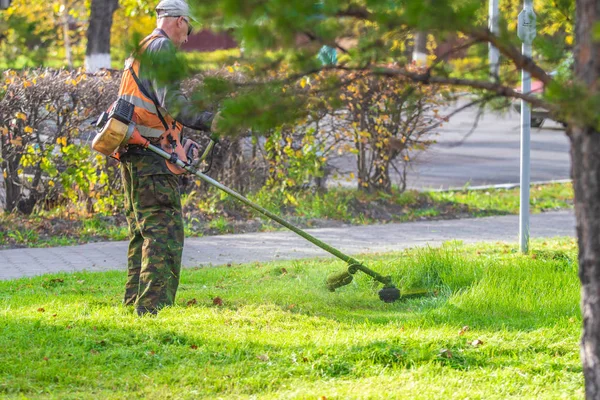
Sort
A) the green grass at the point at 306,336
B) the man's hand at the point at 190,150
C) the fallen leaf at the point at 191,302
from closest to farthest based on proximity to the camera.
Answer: the green grass at the point at 306,336 → the man's hand at the point at 190,150 → the fallen leaf at the point at 191,302

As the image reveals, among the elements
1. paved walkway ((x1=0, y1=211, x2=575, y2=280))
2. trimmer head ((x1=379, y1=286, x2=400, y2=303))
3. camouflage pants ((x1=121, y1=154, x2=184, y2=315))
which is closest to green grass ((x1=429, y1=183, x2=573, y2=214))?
paved walkway ((x1=0, y1=211, x2=575, y2=280))

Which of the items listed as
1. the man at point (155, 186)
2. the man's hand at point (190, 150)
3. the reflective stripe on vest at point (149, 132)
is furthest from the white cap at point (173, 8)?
the man's hand at point (190, 150)

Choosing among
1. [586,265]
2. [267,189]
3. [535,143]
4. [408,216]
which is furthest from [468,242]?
[535,143]

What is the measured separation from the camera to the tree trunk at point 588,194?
307 cm

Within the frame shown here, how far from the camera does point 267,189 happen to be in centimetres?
1009

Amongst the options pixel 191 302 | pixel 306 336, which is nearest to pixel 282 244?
pixel 191 302

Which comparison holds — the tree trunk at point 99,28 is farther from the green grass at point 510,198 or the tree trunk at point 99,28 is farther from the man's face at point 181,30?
the man's face at point 181,30

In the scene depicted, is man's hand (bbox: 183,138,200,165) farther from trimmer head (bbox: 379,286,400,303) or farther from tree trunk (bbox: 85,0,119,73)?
tree trunk (bbox: 85,0,119,73)

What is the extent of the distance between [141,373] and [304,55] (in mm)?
2089

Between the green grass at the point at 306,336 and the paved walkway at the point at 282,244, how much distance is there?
68cm

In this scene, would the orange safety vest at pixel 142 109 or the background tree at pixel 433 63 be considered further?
the orange safety vest at pixel 142 109

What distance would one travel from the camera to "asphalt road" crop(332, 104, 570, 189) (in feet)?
42.8

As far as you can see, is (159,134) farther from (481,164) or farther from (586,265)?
(481,164)

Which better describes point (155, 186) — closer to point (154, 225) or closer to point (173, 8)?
point (154, 225)
